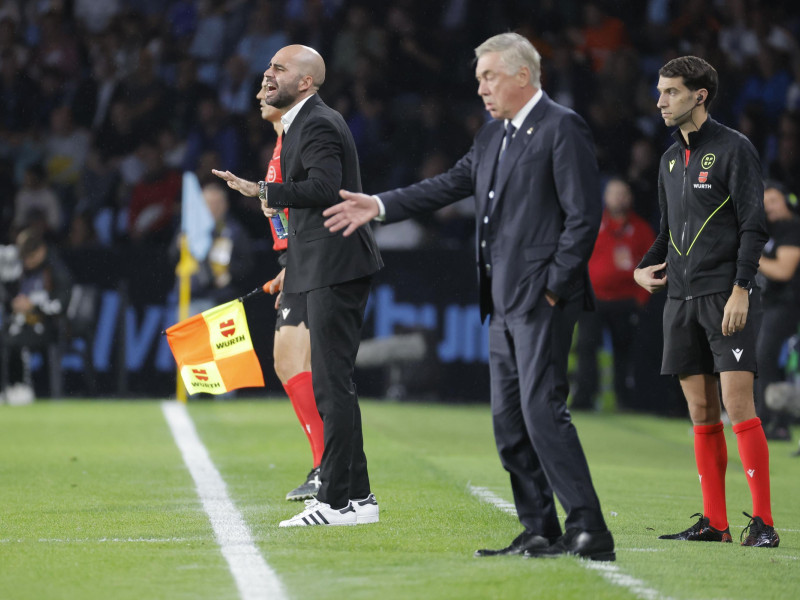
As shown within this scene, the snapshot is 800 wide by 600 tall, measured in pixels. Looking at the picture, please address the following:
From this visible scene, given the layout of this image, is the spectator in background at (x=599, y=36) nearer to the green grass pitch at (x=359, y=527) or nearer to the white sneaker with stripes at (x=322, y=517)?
the green grass pitch at (x=359, y=527)

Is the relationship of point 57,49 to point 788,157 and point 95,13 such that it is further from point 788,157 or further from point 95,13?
point 788,157

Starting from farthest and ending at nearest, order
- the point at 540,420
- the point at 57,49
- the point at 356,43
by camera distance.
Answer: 1. the point at 57,49
2. the point at 356,43
3. the point at 540,420

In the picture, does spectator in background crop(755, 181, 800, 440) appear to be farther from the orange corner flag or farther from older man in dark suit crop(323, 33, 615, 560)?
older man in dark suit crop(323, 33, 615, 560)

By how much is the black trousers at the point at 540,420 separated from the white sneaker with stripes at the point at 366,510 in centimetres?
119

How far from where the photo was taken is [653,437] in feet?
39.9

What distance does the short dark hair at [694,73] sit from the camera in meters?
6.15

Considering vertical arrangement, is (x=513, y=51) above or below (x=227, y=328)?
above

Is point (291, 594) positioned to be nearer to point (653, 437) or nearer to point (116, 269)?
point (653, 437)

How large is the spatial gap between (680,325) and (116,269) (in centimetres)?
984

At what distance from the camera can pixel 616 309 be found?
46.8 ft

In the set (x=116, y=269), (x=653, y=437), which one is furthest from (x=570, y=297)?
(x=116, y=269)

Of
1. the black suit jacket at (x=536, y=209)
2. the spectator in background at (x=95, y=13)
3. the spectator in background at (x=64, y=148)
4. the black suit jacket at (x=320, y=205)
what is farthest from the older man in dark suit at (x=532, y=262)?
the spectator in background at (x=95, y=13)

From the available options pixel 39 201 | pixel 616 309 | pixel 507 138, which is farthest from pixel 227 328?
pixel 39 201

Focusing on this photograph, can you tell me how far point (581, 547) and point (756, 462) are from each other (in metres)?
1.27
